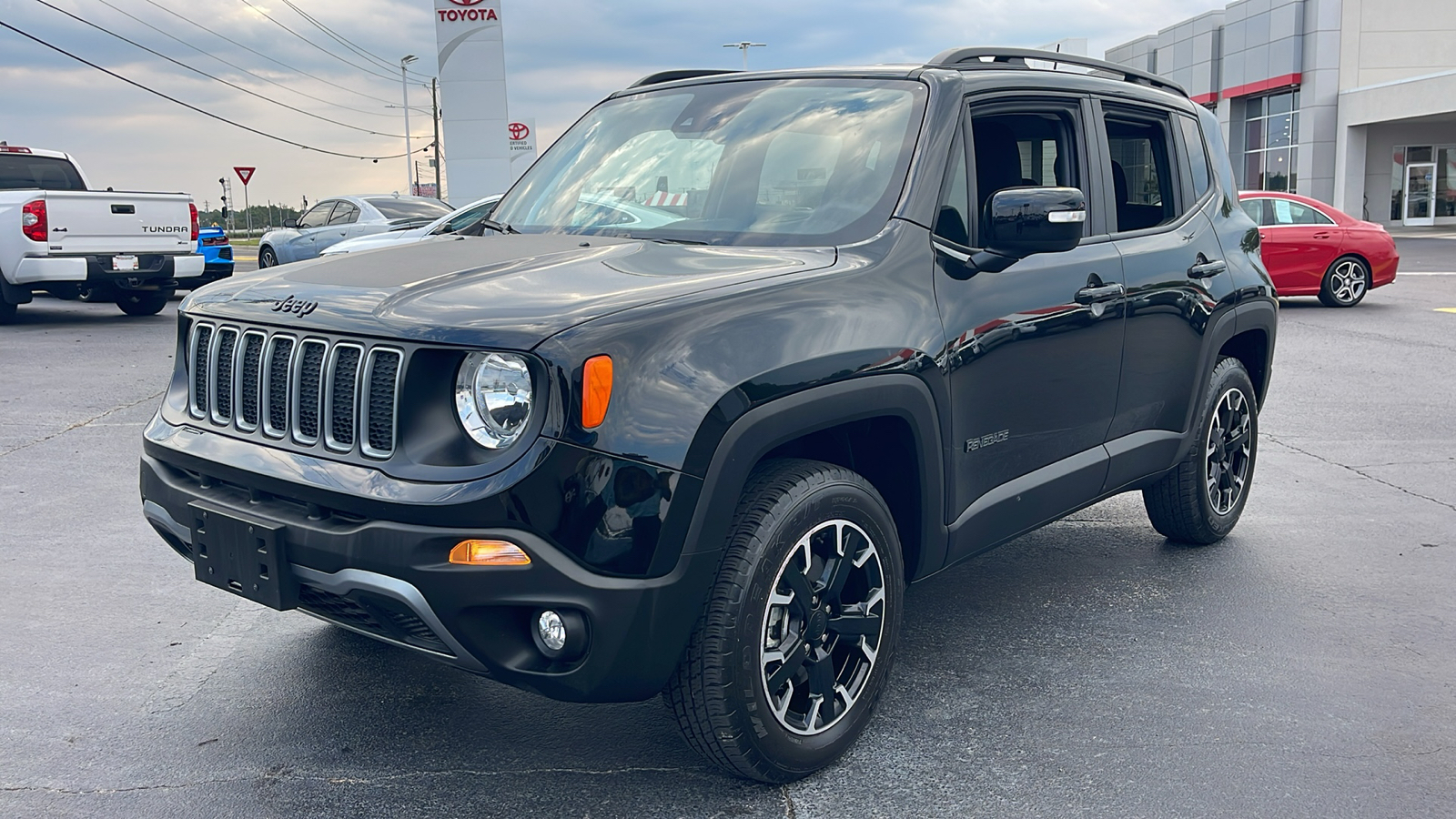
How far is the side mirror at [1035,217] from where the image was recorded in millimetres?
3508

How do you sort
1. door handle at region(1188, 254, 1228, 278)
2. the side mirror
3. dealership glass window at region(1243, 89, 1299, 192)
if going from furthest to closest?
dealership glass window at region(1243, 89, 1299, 192)
door handle at region(1188, 254, 1228, 278)
the side mirror

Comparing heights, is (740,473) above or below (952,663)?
above

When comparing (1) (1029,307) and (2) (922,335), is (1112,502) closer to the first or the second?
(1) (1029,307)

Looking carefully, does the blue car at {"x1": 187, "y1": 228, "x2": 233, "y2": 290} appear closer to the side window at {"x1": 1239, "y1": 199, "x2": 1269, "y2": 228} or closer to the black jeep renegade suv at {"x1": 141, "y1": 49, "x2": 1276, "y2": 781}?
the side window at {"x1": 1239, "y1": 199, "x2": 1269, "y2": 228}

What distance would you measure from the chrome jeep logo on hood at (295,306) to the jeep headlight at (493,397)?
1.78 feet

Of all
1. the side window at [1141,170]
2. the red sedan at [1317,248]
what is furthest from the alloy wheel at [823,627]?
the red sedan at [1317,248]

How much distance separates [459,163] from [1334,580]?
28163 mm

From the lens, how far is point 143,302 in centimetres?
1669

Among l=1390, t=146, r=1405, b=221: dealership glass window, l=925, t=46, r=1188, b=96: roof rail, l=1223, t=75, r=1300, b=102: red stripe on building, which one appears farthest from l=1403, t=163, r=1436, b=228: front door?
l=925, t=46, r=1188, b=96: roof rail

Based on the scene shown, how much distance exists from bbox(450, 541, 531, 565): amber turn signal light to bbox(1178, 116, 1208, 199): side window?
357 centimetres

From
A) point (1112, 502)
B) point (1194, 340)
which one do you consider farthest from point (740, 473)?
point (1112, 502)

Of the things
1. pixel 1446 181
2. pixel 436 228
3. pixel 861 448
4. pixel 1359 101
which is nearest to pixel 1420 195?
pixel 1446 181

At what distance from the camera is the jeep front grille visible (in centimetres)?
282

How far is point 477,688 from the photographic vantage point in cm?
384
